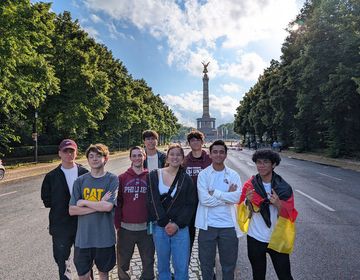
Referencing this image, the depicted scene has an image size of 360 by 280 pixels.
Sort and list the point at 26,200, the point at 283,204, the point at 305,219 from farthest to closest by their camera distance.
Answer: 1. the point at 26,200
2. the point at 305,219
3. the point at 283,204

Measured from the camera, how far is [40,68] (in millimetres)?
19984

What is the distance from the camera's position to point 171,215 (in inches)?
145

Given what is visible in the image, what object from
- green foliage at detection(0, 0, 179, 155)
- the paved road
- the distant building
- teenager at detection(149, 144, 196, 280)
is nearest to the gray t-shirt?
teenager at detection(149, 144, 196, 280)

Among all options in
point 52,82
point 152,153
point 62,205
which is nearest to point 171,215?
point 62,205

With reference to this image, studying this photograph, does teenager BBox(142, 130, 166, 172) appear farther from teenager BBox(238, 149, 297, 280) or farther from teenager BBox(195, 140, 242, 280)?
teenager BBox(238, 149, 297, 280)

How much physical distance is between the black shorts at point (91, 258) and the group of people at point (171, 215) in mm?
11

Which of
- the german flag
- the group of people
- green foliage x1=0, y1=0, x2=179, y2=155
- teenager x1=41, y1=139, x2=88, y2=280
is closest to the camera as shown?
the german flag

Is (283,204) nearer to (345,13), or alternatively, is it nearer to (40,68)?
(40,68)

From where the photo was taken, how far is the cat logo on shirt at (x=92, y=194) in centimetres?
369

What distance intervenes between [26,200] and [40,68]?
38.4 feet

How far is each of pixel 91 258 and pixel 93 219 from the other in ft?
1.59

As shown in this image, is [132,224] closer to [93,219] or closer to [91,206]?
[93,219]

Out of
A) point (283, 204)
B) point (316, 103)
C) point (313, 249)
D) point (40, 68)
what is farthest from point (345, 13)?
point (283, 204)

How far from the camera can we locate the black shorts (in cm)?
368
